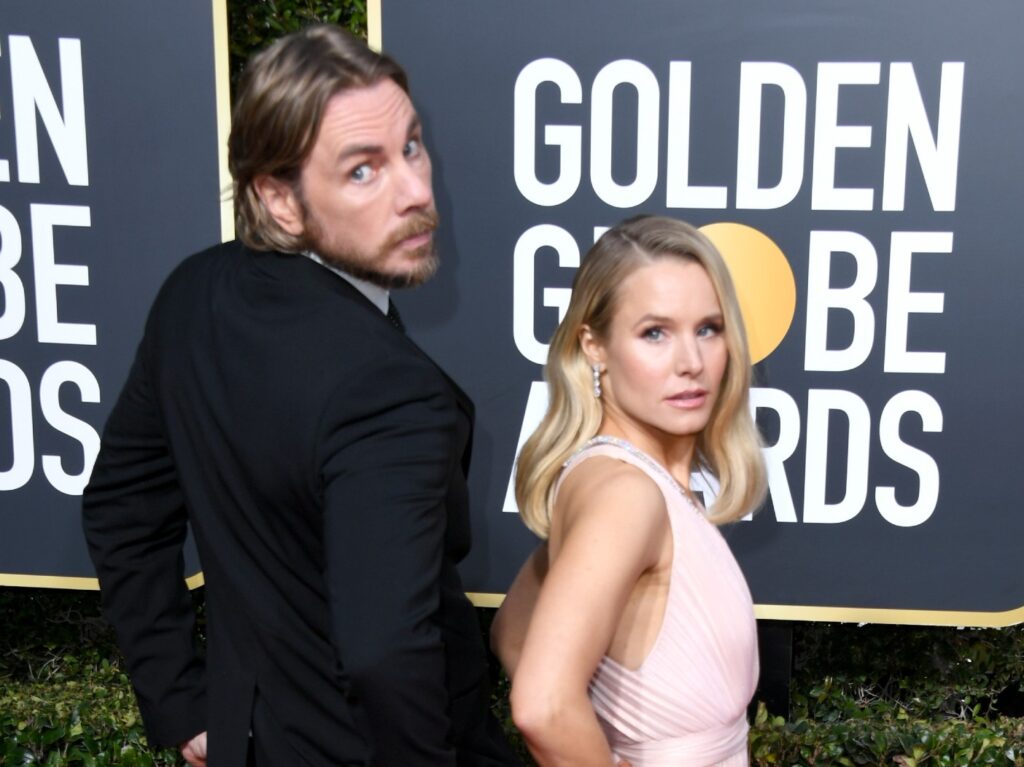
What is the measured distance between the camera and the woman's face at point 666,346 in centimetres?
155

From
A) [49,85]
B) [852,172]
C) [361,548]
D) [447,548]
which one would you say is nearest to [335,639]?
[361,548]

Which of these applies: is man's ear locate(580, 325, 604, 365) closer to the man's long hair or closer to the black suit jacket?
the black suit jacket

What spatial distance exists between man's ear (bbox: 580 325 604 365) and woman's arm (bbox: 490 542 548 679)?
0.31 metres

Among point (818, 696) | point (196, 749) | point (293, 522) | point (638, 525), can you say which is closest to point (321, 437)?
point (293, 522)

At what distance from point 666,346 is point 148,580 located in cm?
84

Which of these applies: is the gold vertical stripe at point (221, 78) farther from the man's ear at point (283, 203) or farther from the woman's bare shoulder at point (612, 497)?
the woman's bare shoulder at point (612, 497)

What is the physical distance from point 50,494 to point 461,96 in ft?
4.73

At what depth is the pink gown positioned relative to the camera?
145 cm

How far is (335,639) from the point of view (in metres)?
1.23

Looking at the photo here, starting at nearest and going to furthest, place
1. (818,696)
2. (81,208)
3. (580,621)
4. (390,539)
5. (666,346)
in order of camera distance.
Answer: (390,539) → (580,621) → (666,346) → (81,208) → (818,696)

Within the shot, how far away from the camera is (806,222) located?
8.58ft

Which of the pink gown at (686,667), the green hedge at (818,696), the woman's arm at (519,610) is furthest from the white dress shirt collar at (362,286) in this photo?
the green hedge at (818,696)

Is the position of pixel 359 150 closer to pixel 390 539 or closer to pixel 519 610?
pixel 390 539

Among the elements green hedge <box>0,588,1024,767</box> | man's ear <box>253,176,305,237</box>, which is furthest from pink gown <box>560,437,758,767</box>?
green hedge <box>0,588,1024,767</box>
